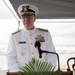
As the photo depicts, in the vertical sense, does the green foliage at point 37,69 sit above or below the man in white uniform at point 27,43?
below

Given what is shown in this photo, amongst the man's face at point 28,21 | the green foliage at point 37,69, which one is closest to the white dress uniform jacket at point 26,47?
the man's face at point 28,21

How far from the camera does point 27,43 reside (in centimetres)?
218

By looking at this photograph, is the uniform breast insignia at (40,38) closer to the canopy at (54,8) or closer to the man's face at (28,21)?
the man's face at (28,21)

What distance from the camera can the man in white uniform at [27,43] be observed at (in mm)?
1997

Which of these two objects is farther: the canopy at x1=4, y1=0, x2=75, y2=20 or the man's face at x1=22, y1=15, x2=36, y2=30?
the canopy at x1=4, y1=0, x2=75, y2=20

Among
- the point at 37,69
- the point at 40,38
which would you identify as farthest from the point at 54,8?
the point at 37,69

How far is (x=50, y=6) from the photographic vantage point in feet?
15.1

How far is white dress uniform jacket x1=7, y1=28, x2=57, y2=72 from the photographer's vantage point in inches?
78.0

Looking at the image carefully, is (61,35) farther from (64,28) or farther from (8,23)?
(8,23)

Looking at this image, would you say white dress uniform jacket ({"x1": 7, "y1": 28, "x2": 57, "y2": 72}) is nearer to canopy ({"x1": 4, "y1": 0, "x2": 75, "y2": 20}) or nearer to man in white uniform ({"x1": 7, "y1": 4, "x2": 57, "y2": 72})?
man in white uniform ({"x1": 7, "y1": 4, "x2": 57, "y2": 72})

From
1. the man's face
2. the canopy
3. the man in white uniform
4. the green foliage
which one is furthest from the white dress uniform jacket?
the canopy

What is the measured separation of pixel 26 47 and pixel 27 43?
0.05 m

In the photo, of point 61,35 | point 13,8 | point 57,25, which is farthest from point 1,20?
point 61,35

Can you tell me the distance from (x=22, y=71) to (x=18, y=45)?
1.09 meters
